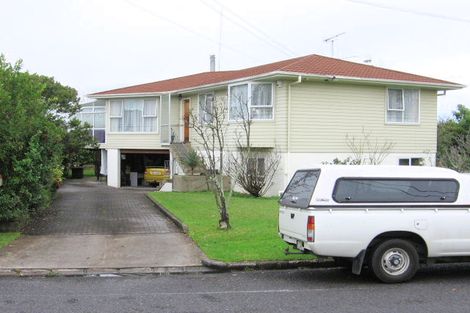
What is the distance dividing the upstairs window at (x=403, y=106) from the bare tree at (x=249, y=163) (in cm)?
543

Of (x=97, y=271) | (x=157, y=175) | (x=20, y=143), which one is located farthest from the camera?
(x=157, y=175)

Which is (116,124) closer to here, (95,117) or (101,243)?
(95,117)

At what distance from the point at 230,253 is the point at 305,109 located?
40.2 ft

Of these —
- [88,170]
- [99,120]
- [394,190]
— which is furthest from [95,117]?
[394,190]

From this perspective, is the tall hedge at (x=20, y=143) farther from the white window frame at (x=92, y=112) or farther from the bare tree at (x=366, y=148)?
the white window frame at (x=92, y=112)

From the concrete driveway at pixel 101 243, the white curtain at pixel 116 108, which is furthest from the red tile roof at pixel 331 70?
the concrete driveway at pixel 101 243

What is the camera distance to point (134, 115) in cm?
2969

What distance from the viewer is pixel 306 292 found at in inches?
311

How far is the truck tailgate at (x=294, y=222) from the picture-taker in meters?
8.32

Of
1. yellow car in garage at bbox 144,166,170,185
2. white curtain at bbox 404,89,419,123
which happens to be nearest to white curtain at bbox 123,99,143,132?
yellow car in garage at bbox 144,166,170,185

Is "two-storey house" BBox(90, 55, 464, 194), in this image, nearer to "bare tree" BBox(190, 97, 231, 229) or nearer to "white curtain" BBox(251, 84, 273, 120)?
"white curtain" BBox(251, 84, 273, 120)

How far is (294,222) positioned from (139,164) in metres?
25.0

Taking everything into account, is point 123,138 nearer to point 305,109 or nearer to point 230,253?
point 305,109

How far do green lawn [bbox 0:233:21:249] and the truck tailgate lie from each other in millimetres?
5923
